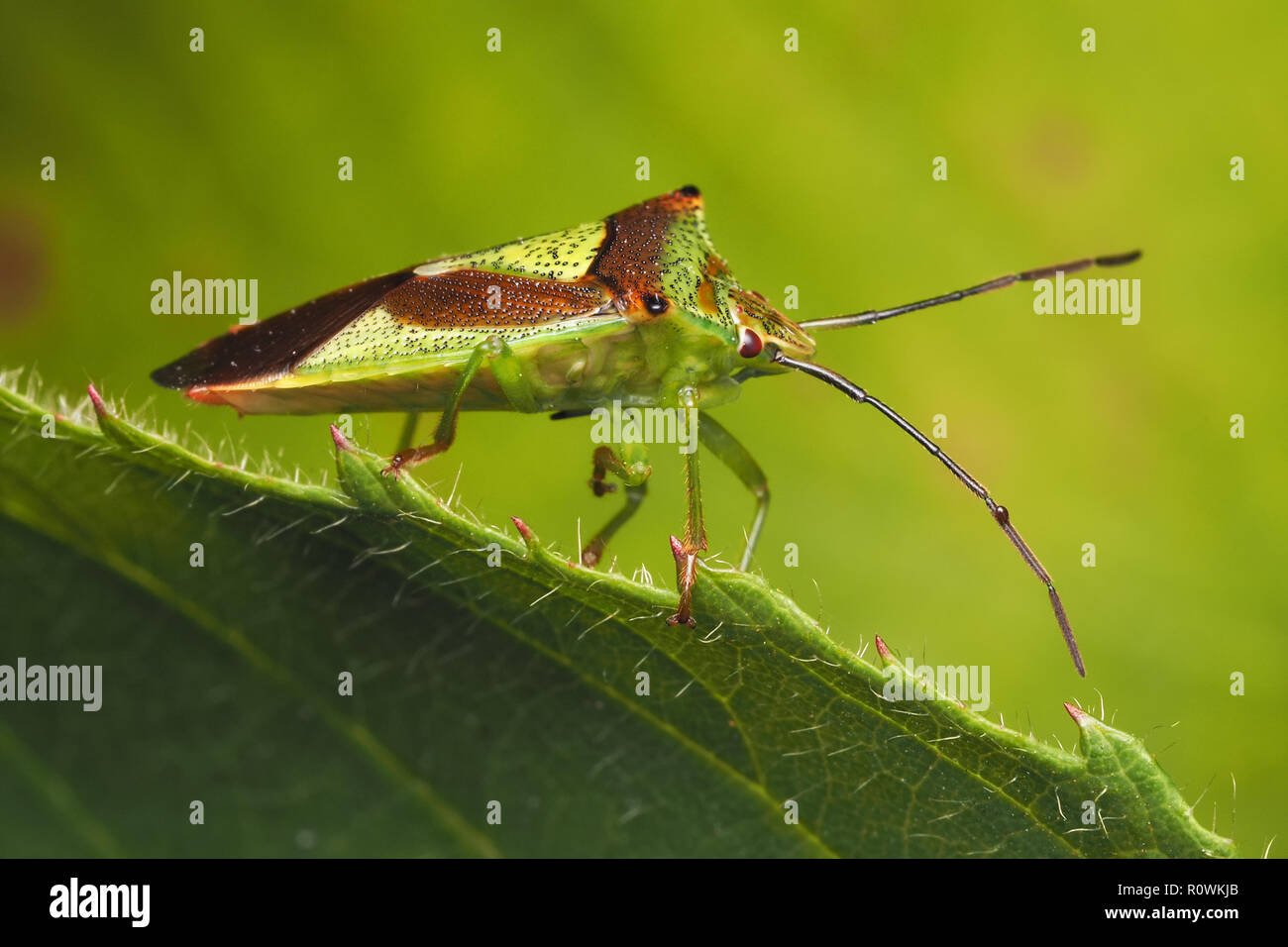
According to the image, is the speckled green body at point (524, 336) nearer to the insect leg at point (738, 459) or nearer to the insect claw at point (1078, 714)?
the insect leg at point (738, 459)

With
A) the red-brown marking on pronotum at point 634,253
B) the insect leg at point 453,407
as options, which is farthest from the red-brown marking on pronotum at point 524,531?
the red-brown marking on pronotum at point 634,253

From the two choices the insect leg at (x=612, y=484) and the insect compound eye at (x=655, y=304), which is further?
the insect leg at (x=612, y=484)

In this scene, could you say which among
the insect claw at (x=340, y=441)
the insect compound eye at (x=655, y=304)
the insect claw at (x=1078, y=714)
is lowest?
the insect claw at (x=1078, y=714)

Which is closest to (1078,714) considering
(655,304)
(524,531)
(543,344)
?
(524,531)

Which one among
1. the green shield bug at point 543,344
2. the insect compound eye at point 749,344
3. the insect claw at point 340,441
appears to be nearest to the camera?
the insect claw at point 340,441

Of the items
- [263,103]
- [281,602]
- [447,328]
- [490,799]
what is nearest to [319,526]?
[281,602]

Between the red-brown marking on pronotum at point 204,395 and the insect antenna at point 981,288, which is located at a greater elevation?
the insect antenna at point 981,288
